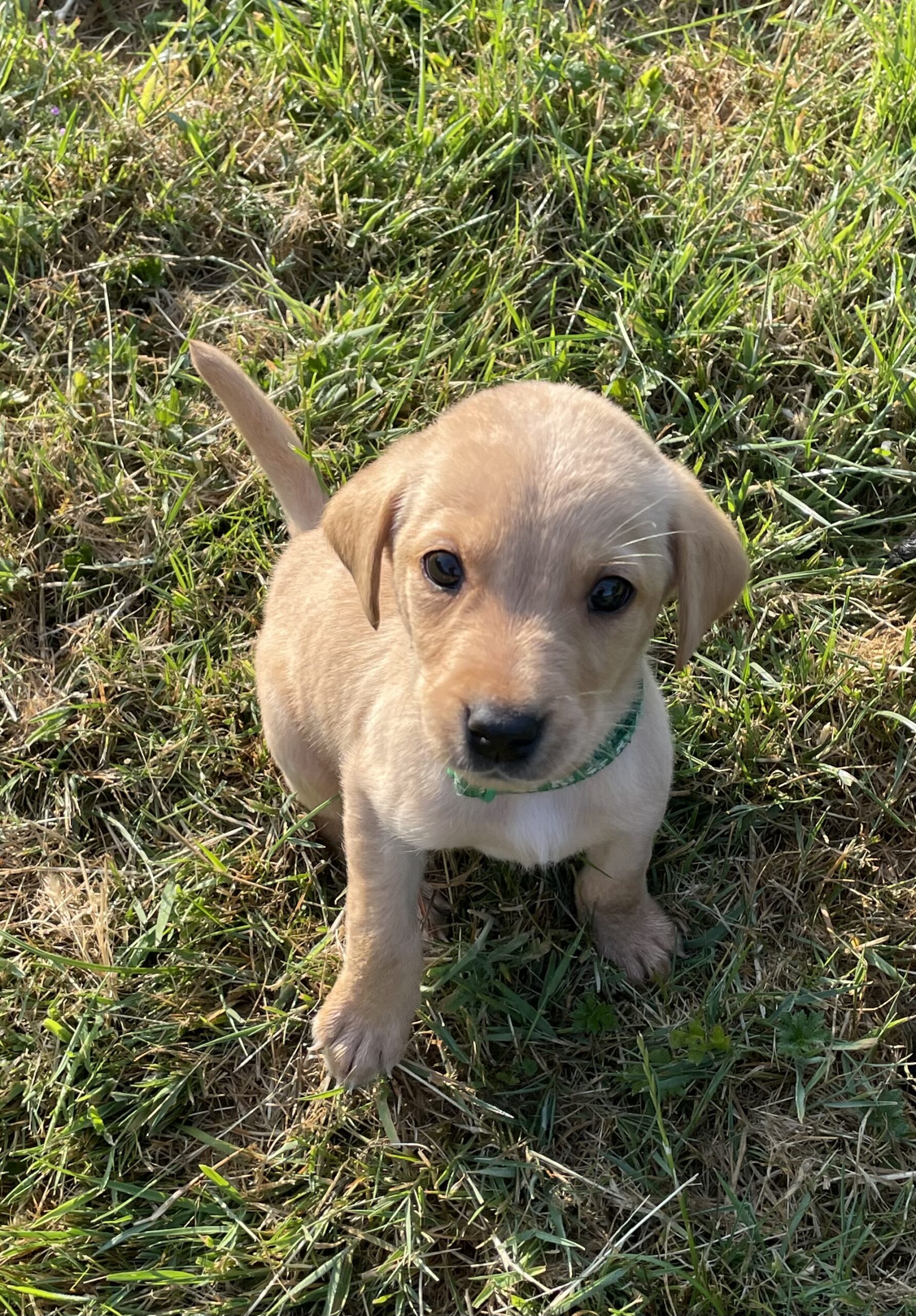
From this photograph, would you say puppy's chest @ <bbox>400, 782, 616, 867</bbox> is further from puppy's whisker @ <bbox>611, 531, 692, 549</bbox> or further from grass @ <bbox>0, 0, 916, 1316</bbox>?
grass @ <bbox>0, 0, 916, 1316</bbox>

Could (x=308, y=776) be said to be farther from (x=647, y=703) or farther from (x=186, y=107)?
(x=186, y=107)

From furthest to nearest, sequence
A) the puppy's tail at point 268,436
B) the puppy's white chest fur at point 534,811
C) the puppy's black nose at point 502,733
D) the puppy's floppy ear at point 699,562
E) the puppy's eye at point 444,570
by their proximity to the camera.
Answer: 1. the puppy's tail at point 268,436
2. the puppy's white chest fur at point 534,811
3. the puppy's floppy ear at point 699,562
4. the puppy's eye at point 444,570
5. the puppy's black nose at point 502,733

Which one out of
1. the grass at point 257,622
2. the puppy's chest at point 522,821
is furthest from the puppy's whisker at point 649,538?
the grass at point 257,622

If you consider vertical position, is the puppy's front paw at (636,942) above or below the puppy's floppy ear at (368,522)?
below

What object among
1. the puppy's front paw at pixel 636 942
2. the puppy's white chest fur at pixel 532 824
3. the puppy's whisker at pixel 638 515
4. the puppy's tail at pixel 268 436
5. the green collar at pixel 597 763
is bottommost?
the puppy's front paw at pixel 636 942

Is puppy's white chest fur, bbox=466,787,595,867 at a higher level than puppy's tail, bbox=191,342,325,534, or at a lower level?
lower

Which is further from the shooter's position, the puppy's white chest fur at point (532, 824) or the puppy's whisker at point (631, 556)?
the puppy's white chest fur at point (532, 824)

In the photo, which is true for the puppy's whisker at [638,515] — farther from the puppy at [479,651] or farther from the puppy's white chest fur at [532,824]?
the puppy's white chest fur at [532,824]

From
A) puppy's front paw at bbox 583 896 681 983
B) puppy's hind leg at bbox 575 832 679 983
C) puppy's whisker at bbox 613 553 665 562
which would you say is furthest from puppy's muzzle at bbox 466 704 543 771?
puppy's front paw at bbox 583 896 681 983
